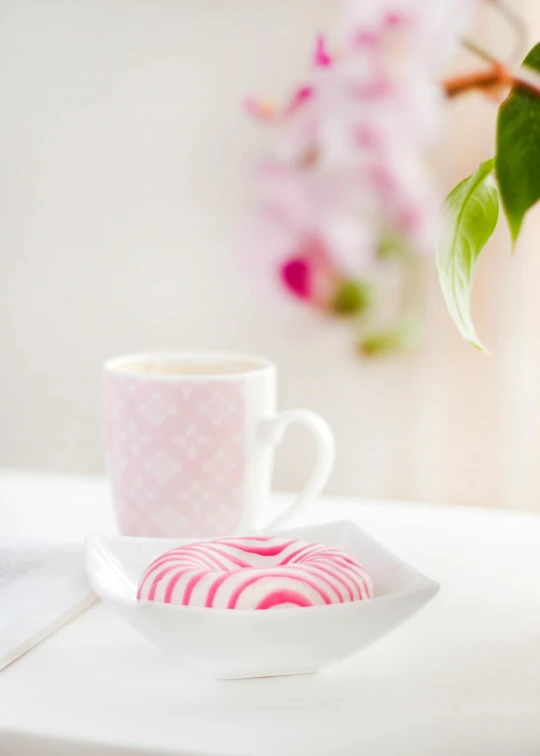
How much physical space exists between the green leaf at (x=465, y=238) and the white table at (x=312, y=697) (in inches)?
4.8

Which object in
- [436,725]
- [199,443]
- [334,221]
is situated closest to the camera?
[436,725]

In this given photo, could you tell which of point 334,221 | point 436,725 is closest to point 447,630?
point 436,725

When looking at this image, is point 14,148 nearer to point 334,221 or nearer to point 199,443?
point 334,221

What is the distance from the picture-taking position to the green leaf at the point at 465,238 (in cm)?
26

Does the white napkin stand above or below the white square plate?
below

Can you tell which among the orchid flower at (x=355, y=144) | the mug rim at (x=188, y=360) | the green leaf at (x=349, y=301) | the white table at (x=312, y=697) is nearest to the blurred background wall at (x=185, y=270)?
the orchid flower at (x=355, y=144)

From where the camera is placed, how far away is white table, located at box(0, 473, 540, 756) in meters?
0.27

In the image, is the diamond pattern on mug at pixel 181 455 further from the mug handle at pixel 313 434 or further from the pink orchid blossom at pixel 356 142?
the pink orchid blossom at pixel 356 142

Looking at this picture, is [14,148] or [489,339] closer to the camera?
[489,339]

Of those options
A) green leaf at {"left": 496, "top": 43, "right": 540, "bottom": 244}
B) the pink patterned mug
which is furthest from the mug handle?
green leaf at {"left": 496, "top": 43, "right": 540, "bottom": 244}

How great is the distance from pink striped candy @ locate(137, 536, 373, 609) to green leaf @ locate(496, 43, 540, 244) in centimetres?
13

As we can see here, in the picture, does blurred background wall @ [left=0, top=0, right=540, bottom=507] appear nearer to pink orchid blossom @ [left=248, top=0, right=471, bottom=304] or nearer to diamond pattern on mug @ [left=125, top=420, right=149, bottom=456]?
pink orchid blossom @ [left=248, top=0, right=471, bottom=304]

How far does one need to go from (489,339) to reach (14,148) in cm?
85

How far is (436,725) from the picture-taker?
0.92 feet
